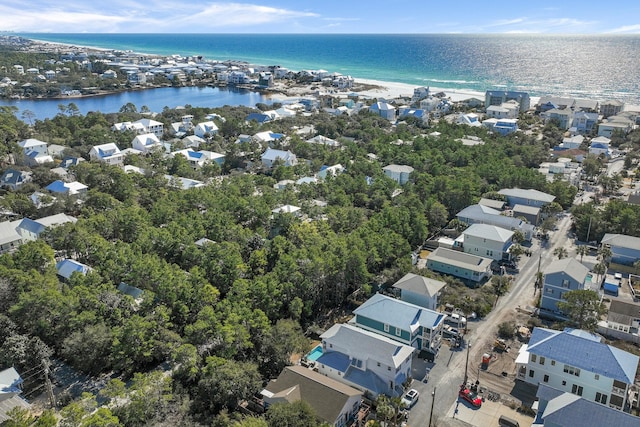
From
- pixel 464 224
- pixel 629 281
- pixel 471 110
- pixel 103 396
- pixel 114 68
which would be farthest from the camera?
pixel 114 68

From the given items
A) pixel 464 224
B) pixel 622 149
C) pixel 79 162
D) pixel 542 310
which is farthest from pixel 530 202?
pixel 79 162

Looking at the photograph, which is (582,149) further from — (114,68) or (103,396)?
(114,68)

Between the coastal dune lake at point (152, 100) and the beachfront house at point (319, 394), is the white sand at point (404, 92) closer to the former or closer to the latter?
the coastal dune lake at point (152, 100)

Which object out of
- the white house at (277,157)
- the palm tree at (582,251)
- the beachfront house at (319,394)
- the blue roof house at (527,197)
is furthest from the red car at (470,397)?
the white house at (277,157)

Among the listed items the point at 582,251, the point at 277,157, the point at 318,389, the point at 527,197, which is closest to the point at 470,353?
the point at 318,389

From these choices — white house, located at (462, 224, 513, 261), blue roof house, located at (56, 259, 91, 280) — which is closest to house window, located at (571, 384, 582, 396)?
white house, located at (462, 224, 513, 261)

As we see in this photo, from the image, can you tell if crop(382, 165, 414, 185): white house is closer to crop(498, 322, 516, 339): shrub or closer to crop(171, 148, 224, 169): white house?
crop(171, 148, 224, 169): white house

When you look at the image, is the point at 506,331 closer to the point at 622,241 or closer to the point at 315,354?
the point at 315,354

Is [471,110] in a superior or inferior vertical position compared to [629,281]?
superior
